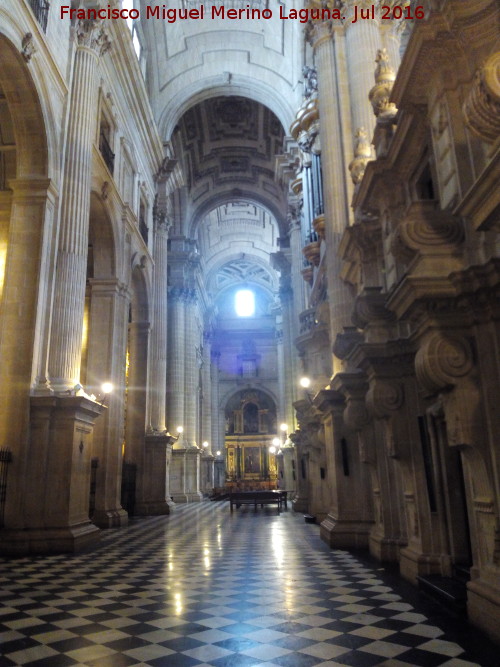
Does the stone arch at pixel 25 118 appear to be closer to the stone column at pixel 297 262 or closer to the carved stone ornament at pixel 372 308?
the carved stone ornament at pixel 372 308

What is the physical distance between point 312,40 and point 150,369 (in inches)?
487

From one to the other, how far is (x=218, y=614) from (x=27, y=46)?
967 centimetres

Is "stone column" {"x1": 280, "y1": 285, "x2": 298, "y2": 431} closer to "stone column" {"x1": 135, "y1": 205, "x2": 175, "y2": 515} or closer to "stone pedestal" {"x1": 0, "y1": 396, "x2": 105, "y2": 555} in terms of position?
"stone column" {"x1": 135, "y1": 205, "x2": 175, "y2": 515}

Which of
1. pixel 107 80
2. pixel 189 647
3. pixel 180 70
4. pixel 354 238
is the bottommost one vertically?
pixel 189 647

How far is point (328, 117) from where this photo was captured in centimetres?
1238

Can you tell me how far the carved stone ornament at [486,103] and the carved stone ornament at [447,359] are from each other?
155cm

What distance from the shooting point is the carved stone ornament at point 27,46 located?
9.81 metres

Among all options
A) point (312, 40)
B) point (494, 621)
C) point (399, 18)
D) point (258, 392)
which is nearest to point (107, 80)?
point (312, 40)

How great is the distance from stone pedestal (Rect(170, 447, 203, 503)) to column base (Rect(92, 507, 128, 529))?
11.5m

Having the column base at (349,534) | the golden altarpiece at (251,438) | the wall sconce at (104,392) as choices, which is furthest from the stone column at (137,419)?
the golden altarpiece at (251,438)

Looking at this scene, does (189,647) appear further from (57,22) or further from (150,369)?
(150,369)

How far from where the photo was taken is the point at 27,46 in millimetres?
9875

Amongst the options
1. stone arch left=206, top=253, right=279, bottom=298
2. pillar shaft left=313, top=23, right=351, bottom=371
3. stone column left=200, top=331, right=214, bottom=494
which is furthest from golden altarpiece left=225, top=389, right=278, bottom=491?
pillar shaft left=313, top=23, right=351, bottom=371

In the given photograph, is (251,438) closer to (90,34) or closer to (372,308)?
(90,34)
